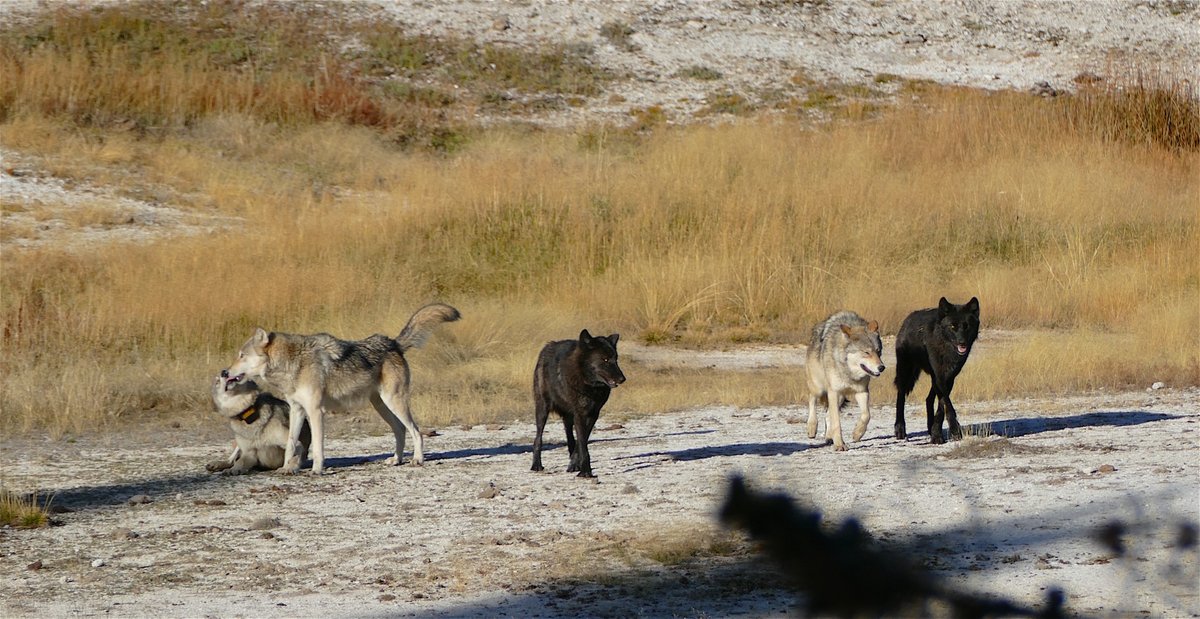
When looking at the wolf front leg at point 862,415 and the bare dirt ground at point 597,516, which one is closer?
the bare dirt ground at point 597,516

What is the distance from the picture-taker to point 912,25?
36.4 metres

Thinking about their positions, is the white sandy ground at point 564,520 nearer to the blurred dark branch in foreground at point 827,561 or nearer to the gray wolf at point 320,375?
the gray wolf at point 320,375

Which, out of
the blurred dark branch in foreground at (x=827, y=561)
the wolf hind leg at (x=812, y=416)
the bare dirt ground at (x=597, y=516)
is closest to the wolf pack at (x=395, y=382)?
the wolf hind leg at (x=812, y=416)

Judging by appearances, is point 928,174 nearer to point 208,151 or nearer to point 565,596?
point 208,151

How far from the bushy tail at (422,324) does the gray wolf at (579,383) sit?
1236 mm

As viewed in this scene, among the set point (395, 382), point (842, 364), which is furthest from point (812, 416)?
point (395, 382)

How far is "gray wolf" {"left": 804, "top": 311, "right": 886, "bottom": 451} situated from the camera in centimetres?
1046

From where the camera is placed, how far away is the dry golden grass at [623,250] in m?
15.8

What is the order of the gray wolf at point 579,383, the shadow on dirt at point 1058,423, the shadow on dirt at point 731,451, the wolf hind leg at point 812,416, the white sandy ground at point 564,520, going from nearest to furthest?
the white sandy ground at point 564,520
the gray wolf at point 579,383
the shadow on dirt at point 731,451
the wolf hind leg at point 812,416
the shadow on dirt at point 1058,423

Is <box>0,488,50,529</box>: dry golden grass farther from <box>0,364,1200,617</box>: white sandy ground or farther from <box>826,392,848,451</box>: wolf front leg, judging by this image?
<box>826,392,848,451</box>: wolf front leg

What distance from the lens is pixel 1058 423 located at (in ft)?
39.4

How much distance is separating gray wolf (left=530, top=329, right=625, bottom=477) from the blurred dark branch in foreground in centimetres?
794

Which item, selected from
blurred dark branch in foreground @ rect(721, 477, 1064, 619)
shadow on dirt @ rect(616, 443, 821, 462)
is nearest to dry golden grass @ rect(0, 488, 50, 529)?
shadow on dirt @ rect(616, 443, 821, 462)

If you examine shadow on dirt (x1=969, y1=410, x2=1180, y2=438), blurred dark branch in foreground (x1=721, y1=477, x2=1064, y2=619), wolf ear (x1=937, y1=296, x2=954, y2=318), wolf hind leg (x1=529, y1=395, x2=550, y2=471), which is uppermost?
blurred dark branch in foreground (x1=721, y1=477, x2=1064, y2=619)
